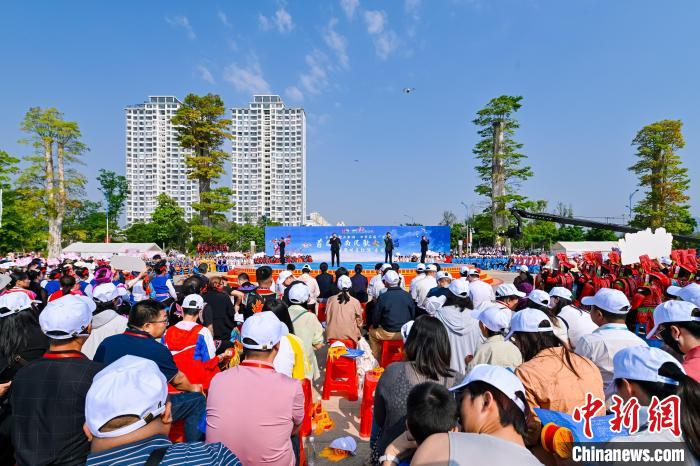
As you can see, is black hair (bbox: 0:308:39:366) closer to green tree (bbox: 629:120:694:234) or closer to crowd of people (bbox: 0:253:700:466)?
crowd of people (bbox: 0:253:700:466)

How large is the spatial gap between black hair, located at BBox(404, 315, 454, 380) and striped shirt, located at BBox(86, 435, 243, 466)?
3.37 ft

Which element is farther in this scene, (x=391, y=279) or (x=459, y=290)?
(x=391, y=279)

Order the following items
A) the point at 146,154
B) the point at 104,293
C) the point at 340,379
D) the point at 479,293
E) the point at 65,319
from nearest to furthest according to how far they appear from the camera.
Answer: the point at 65,319 → the point at 104,293 → the point at 340,379 → the point at 479,293 → the point at 146,154

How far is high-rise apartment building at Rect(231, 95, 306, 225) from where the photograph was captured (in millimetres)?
91938

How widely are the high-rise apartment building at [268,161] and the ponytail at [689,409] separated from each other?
304 feet

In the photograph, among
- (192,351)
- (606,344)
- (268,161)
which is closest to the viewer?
(606,344)

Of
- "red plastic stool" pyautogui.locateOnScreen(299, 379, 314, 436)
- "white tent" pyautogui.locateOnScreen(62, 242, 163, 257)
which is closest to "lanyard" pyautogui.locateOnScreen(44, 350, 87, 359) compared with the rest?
"red plastic stool" pyautogui.locateOnScreen(299, 379, 314, 436)

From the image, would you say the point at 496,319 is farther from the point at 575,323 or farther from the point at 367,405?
the point at 367,405

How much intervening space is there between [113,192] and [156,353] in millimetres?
56943

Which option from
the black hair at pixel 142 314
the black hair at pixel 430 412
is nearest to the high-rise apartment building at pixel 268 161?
the black hair at pixel 142 314

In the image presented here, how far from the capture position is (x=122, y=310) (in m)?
4.23

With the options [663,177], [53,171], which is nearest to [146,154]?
[53,171]

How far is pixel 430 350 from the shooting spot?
6.40 feet

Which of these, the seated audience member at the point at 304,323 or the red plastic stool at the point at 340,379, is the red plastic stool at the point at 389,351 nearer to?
the red plastic stool at the point at 340,379
